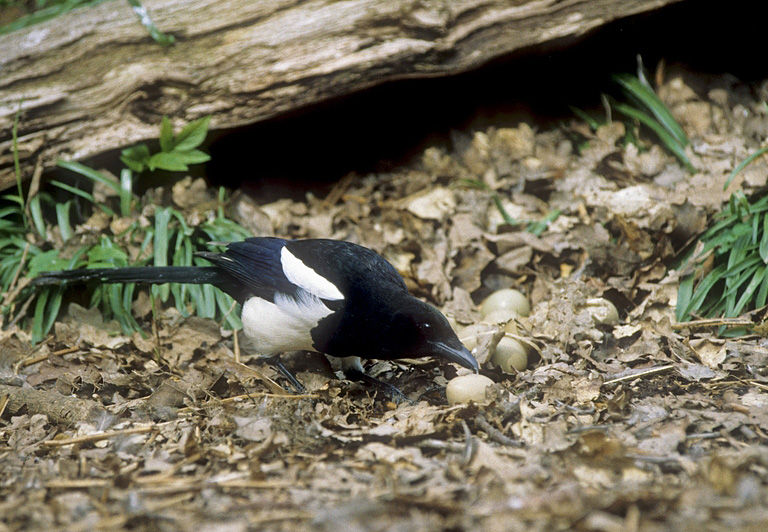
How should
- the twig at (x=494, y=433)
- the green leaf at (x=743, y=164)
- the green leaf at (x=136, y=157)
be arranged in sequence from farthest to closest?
the green leaf at (x=136, y=157), the green leaf at (x=743, y=164), the twig at (x=494, y=433)

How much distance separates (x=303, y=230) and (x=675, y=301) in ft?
7.69

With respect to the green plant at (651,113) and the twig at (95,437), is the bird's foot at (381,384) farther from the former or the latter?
the green plant at (651,113)

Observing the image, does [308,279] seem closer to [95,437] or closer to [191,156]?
[95,437]

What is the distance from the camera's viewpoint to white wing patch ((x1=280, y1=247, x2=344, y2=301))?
2896 millimetres

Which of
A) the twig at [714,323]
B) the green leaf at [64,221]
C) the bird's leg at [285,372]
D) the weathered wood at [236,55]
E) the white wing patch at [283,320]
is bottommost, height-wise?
the twig at [714,323]

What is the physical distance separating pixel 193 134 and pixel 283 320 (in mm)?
1649

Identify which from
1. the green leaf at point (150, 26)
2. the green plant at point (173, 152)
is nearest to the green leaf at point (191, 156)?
the green plant at point (173, 152)

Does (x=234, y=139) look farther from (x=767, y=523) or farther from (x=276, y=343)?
(x=767, y=523)

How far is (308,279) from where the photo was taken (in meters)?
2.97

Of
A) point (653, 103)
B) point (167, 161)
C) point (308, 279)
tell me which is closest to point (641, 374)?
point (308, 279)

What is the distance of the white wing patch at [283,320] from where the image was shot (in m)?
2.93

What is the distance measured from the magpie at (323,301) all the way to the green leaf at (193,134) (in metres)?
0.96

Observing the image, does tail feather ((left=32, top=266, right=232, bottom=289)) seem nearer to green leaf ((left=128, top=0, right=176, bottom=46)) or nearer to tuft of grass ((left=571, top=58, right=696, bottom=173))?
green leaf ((left=128, top=0, right=176, bottom=46))

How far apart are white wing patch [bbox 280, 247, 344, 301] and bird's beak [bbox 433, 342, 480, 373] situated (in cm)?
49
